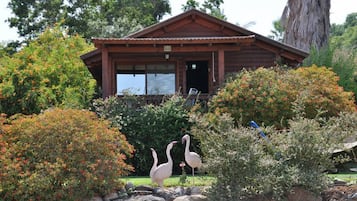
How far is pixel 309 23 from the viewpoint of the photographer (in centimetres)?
2600

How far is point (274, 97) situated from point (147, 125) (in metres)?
3.52

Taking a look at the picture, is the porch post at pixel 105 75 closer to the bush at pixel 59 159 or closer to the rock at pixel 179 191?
the bush at pixel 59 159

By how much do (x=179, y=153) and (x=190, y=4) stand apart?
22737mm

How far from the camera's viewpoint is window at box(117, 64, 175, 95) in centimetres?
2162

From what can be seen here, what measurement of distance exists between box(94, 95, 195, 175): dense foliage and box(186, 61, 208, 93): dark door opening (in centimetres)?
494

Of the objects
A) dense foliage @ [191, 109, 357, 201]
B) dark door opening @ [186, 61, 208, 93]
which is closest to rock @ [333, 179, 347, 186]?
dense foliage @ [191, 109, 357, 201]

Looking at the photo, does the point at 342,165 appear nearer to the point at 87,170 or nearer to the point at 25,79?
the point at 87,170

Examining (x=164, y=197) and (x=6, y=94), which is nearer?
(x=164, y=197)

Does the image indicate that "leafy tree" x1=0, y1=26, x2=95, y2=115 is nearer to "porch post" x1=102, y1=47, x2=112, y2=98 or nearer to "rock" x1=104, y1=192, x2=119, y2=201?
"porch post" x1=102, y1=47, x2=112, y2=98

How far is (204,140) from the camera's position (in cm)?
1293

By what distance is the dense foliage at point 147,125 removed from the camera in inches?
670

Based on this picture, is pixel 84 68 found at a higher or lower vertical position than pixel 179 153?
higher

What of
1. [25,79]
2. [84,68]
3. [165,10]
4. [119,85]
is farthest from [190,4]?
[25,79]

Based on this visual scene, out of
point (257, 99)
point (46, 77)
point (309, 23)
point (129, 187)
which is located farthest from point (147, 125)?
point (309, 23)
